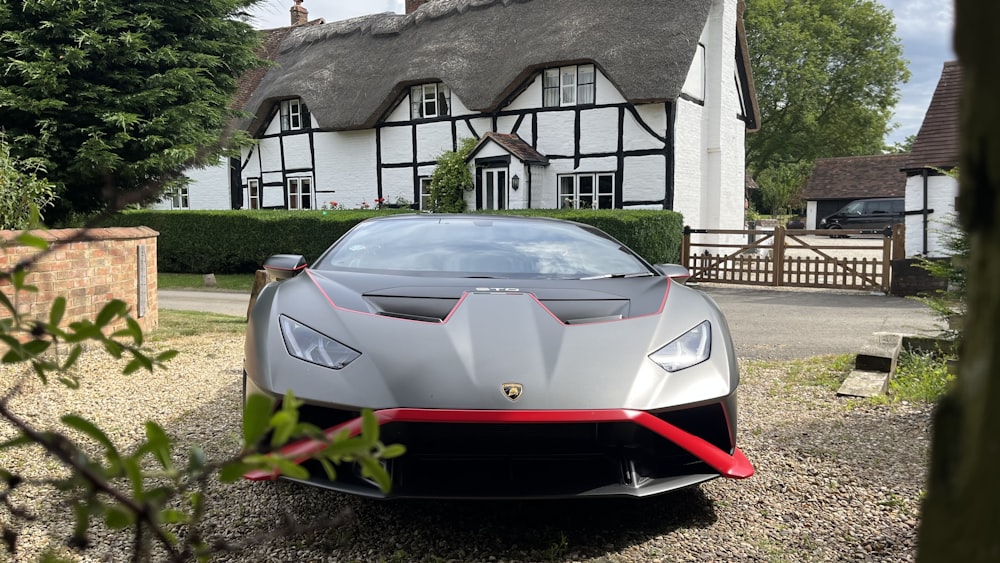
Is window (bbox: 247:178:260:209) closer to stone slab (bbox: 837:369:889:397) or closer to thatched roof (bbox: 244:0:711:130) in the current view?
thatched roof (bbox: 244:0:711:130)

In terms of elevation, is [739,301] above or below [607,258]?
below

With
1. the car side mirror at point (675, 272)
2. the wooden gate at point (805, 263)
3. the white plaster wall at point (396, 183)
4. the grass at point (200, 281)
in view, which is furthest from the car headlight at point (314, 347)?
the white plaster wall at point (396, 183)

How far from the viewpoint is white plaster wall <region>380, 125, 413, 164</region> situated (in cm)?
2353

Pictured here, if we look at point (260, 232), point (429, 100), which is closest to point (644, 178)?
point (429, 100)

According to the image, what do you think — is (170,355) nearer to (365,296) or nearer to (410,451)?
(410,451)

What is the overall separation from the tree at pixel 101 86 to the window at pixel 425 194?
9.28m

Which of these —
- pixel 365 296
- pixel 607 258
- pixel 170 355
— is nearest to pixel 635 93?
pixel 607 258

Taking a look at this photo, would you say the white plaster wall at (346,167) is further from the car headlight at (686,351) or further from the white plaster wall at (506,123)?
the car headlight at (686,351)

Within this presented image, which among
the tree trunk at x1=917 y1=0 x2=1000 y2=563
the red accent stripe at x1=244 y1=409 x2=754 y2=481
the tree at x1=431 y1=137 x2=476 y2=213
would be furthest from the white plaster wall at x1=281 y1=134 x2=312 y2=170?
the tree trunk at x1=917 y1=0 x2=1000 y2=563

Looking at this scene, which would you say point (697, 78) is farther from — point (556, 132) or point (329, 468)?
point (329, 468)

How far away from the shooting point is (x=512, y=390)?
2756 mm

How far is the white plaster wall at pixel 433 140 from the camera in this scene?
22.7 metres

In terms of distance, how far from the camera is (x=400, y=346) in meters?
2.92

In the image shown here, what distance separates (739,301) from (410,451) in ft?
39.3
